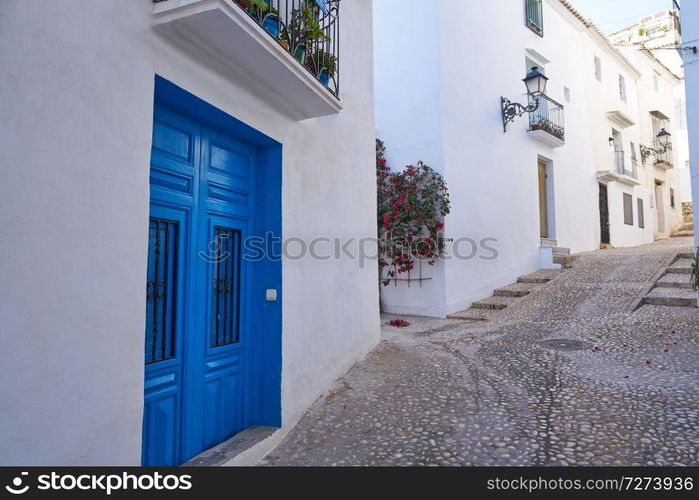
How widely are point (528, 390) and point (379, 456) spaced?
1.74 m

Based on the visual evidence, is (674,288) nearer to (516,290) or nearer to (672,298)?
A: (672,298)

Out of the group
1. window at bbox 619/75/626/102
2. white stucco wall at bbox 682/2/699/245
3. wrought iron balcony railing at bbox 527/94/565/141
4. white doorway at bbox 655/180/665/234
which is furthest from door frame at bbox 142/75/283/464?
white doorway at bbox 655/180/665/234

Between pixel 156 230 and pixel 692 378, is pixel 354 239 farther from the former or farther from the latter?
pixel 692 378

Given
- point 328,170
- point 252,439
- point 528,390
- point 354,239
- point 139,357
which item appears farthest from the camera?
point 354,239

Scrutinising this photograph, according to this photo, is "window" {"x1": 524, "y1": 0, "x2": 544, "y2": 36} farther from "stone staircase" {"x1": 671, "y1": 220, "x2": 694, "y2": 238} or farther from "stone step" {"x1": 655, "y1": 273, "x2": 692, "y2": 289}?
"stone staircase" {"x1": 671, "y1": 220, "x2": 694, "y2": 238}

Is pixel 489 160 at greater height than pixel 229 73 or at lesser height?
greater

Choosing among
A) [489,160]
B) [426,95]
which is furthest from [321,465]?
[489,160]

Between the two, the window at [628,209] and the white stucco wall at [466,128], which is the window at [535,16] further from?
the window at [628,209]

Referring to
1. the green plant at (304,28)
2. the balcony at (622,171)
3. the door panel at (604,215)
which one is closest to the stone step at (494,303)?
the green plant at (304,28)

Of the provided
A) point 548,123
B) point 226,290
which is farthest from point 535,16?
point 226,290

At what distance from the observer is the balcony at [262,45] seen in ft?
7.61

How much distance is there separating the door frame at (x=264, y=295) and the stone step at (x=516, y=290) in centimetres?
635

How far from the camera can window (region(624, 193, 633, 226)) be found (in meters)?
15.0

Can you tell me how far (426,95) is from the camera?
26.1ft
